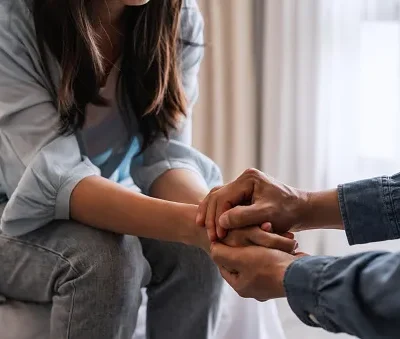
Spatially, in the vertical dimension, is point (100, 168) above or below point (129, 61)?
below

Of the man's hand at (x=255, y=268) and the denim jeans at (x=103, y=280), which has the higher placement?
the man's hand at (x=255, y=268)

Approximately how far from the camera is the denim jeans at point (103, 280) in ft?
4.09

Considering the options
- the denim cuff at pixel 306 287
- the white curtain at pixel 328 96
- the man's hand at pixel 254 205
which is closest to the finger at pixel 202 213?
the man's hand at pixel 254 205

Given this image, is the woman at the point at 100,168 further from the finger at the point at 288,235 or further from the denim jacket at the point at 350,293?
the denim jacket at the point at 350,293

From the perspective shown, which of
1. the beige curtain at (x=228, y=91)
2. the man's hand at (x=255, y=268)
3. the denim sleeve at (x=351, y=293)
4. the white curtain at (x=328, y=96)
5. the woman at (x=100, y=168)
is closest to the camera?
the denim sleeve at (x=351, y=293)

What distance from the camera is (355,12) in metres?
1.84

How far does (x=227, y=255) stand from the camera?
1.19 meters

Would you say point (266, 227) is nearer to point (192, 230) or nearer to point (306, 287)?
point (192, 230)

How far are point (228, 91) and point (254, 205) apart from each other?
87 cm

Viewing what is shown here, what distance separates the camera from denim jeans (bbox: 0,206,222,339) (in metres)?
1.25

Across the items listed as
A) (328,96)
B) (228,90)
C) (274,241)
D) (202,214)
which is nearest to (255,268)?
(274,241)

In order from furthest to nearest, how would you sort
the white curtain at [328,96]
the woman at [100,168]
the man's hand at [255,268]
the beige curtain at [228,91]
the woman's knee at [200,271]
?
the beige curtain at [228,91] → the white curtain at [328,96] → the woman's knee at [200,271] → the woman at [100,168] → the man's hand at [255,268]

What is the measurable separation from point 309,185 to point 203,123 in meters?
0.34

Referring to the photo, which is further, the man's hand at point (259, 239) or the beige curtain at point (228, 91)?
the beige curtain at point (228, 91)
